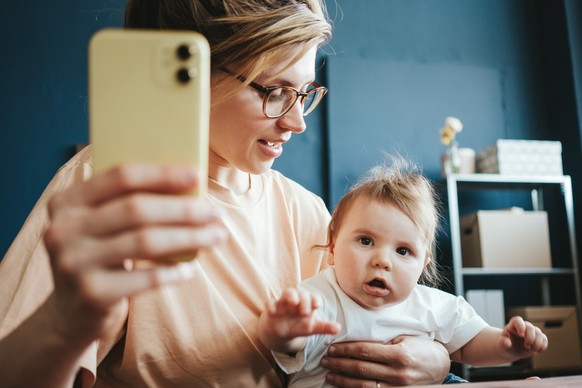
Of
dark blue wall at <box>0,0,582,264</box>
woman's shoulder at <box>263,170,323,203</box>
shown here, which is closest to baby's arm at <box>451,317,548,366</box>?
woman's shoulder at <box>263,170,323,203</box>

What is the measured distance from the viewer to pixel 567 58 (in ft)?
13.8

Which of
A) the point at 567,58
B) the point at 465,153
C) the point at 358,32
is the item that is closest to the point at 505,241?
the point at 465,153

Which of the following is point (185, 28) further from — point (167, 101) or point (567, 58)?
point (567, 58)

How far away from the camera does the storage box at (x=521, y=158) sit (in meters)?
3.65

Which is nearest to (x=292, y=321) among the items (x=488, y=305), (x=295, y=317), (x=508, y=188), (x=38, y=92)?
(x=295, y=317)

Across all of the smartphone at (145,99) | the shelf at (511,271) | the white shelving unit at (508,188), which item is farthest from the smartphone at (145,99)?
the shelf at (511,271)

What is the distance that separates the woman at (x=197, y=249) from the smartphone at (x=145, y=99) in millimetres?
69

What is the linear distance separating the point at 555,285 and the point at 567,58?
1.73 m

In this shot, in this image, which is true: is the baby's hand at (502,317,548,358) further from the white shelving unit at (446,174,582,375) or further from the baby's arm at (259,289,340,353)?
the white shelving unit at (446,174,582,375)

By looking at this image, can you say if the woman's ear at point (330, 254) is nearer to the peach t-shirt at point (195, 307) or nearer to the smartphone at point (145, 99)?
the peach t-shirt at point (195, 307)

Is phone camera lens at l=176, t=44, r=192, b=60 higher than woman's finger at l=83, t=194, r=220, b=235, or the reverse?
phone camera lens at l=176, t=44, r=192, b=60

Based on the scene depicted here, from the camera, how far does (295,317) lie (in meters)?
0.88

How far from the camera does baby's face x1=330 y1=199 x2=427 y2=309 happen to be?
115 centimetres

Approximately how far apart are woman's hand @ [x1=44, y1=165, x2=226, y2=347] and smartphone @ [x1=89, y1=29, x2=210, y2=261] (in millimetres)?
68
